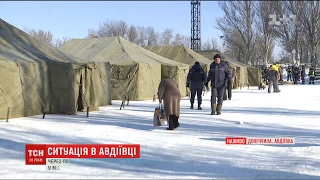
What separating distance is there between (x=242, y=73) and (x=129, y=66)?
52.2 ft

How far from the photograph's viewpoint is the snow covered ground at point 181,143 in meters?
6.28

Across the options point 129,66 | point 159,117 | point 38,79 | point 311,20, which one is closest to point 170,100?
point 159,117

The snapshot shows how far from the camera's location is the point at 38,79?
13.3m

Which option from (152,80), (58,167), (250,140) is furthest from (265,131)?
(152,80)

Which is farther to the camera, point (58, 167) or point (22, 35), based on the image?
point (22, 35)

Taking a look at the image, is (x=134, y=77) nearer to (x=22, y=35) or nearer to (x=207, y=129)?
(x=22, y=35)

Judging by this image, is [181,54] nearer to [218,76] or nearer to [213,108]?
[213,108]

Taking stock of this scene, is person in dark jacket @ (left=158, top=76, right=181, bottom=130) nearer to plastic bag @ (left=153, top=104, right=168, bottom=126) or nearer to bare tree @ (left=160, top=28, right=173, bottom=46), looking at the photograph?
plastic bag @ (left=153, top=104, right=168, bottom=126)

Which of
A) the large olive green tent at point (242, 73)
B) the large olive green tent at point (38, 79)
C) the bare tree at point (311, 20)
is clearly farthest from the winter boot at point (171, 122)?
the bare tree at point (311, 20)

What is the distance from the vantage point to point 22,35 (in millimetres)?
14867

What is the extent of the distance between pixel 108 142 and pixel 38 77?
571cm

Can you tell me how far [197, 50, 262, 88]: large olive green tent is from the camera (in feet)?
104

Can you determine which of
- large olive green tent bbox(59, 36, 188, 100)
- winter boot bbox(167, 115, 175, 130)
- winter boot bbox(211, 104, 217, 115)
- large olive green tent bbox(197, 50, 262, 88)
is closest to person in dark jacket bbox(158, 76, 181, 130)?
winter boot bbox(167, 115, 175, 130)

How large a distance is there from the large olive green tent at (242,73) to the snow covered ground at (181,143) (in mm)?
17862
